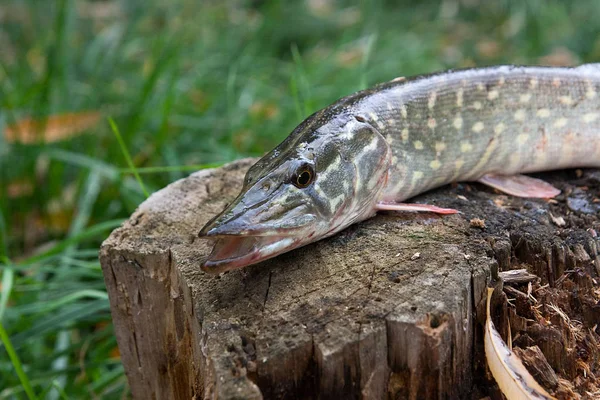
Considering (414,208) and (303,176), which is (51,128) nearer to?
(303,176)

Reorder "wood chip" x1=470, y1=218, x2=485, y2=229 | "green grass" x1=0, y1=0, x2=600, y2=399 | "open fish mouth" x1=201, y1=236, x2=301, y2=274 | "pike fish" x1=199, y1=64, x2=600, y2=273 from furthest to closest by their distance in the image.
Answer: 1. "green grass" x1=0, y1=0, x2=600, y2=399
2. "wood chip" x1=470, y1=218, x2=485, y2=229
3. "pike fish" x1=199, y1=64, x2=600, y2=273
4. "open fish mouth" x1=201, y1=236, x2=301, y2=274

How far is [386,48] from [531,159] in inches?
147

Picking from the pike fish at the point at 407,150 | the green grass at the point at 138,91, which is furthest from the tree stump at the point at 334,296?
the green grass at the point at 138,91

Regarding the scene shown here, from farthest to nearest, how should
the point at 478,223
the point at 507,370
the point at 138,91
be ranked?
the point at 138,91
the point at 478,223
the point at 507,370

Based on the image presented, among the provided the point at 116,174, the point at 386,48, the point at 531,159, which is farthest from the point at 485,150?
the point at 386,48

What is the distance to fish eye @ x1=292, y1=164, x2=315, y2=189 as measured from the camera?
2.09m

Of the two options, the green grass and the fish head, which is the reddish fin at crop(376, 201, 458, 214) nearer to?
the fish head

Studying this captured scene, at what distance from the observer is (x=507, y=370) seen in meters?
1.77

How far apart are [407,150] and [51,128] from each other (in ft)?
8.73

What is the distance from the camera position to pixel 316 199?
2.10m

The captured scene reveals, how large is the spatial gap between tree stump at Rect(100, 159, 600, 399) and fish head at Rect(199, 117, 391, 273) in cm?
10

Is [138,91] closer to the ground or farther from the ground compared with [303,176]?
farther from the ground

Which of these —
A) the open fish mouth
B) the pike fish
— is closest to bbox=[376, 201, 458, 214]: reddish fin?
the pike fish

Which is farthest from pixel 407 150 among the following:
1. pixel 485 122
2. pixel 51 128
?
pixel 51 128
